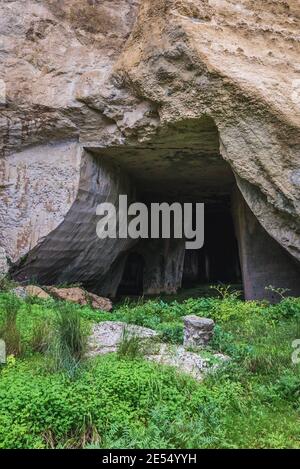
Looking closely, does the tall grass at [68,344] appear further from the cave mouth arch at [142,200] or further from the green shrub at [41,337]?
the cave mouth arch at [142,200]

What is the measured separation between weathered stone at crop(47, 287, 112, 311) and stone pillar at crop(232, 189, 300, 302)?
2.66 m

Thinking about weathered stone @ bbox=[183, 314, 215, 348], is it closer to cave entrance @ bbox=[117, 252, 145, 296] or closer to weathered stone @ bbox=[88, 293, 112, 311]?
weathered stone @ bbox=[88, 293, 112, 311]

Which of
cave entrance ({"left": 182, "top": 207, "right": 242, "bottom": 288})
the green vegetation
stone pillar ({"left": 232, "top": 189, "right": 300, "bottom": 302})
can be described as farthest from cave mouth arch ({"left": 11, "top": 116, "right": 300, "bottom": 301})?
cave entrance ({"left": 182, "top": 207, "right": 242, "bottom": 288})

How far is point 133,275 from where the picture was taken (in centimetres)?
1417

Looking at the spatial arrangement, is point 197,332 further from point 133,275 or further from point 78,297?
point 133,275

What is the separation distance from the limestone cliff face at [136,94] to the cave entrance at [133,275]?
15.1 feet

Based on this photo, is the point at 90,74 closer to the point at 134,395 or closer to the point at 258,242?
the point at 258,242

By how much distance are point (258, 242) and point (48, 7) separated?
559 centimetres

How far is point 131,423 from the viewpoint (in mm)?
3369

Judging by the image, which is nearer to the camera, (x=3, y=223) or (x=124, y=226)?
(x=3, y=223)

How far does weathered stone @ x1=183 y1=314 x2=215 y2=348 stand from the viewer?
5000 millimetres

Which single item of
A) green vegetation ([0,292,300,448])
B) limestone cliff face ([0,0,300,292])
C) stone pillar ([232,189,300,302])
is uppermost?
limestone cliff face ([0,0,300,292])
